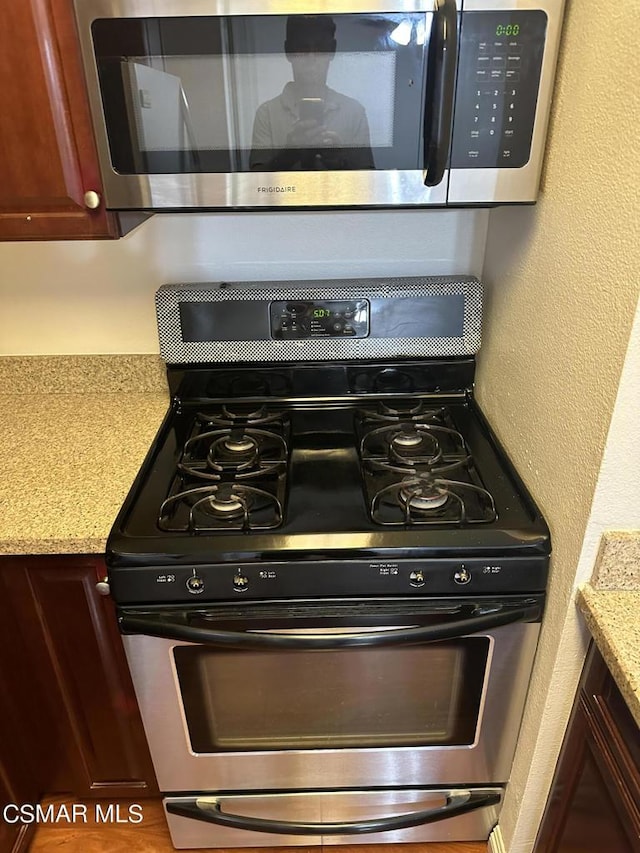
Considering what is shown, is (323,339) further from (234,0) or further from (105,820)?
(105,820)

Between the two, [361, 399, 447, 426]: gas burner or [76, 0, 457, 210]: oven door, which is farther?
[361, 399, 447, 426]: gas burner

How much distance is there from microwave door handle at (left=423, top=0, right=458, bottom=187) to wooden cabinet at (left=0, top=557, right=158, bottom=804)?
90 centimetres

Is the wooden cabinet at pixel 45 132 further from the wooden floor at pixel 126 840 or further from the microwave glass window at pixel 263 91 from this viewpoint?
the wooden floor at pixel 126 840

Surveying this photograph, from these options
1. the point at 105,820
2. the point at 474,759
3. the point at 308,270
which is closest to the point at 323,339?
the point at 308,270

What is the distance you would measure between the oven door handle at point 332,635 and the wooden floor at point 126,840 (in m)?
0.71

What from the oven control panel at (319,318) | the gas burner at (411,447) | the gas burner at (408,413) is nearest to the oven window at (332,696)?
the gas burner at (411,447)

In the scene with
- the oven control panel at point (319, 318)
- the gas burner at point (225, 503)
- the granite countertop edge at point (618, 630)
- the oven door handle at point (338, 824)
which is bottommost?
the oven door handle at point (338, 824)

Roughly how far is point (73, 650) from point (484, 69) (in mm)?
1263

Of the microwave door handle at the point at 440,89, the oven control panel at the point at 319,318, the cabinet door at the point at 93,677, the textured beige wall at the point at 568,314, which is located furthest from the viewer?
the oven control panel at the point at 319,318

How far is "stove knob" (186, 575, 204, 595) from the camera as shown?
1.06 meters

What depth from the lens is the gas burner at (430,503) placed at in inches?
44.1

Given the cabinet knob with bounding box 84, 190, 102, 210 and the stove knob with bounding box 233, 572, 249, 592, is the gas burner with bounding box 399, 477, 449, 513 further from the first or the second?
the cabinet knob with bounding box 84, 190, 102, 210

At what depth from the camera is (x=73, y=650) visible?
1233mm

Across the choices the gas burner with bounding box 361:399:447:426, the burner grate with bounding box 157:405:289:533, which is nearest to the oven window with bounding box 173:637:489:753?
the burner grate with bounding box 157:405:289:533
